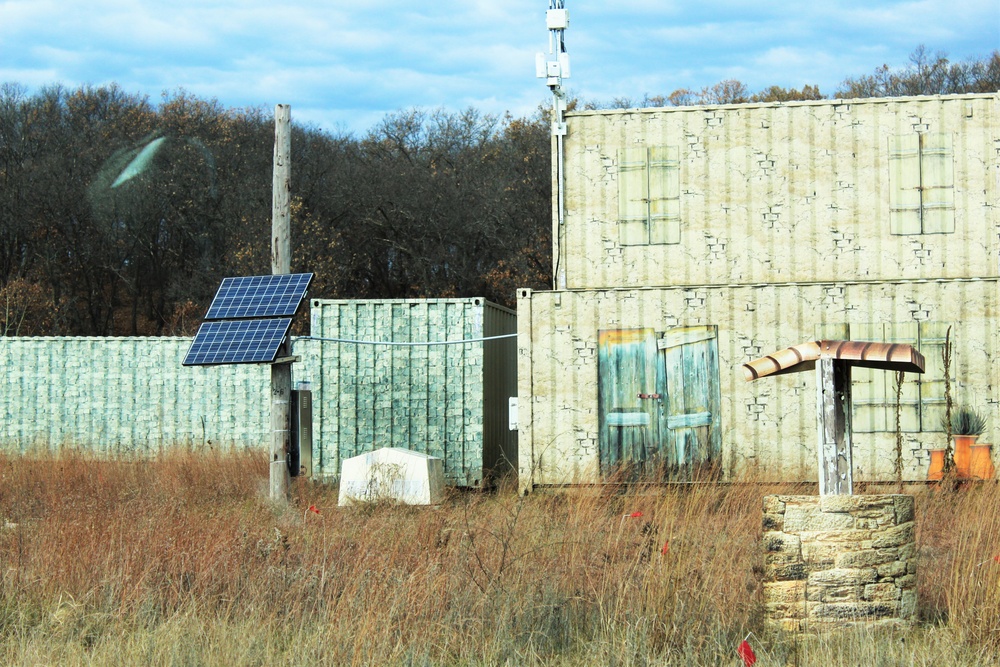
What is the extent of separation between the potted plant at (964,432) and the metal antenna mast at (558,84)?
5.39 meters

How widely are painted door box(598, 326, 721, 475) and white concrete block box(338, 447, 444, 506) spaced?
227cm

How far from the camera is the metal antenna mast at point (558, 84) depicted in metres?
15.5

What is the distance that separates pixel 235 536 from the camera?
877 centimetres

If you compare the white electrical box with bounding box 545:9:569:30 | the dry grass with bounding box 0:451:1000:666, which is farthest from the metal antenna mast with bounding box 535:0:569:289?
the dry grass with bounding box 0:451:1000:666

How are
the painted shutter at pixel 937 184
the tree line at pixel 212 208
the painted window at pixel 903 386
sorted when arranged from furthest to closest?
the tree line at pixel 212 208 → the painted shutter at pixel 937 184 → the painted window at pixel 903 386

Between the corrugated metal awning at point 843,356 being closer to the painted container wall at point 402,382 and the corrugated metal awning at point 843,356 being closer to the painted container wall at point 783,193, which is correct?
the painted container wall at point 783,193

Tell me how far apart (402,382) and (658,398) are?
12.4 ft

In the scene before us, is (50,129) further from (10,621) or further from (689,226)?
(10,621)

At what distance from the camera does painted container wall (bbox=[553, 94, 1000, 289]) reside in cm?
1496

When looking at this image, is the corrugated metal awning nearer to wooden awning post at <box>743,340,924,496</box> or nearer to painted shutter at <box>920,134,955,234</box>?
wooden awning post at <box>743,340,924,496</box>

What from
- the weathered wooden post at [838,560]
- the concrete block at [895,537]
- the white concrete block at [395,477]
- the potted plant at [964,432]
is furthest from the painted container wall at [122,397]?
the concrete block at [895,537]

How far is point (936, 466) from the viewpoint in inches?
533

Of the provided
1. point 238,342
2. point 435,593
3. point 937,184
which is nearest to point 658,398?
point 937,184

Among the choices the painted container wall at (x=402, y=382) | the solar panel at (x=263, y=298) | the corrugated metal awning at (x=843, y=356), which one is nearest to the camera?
the corrugated metal awning at (x=843, y=356)
